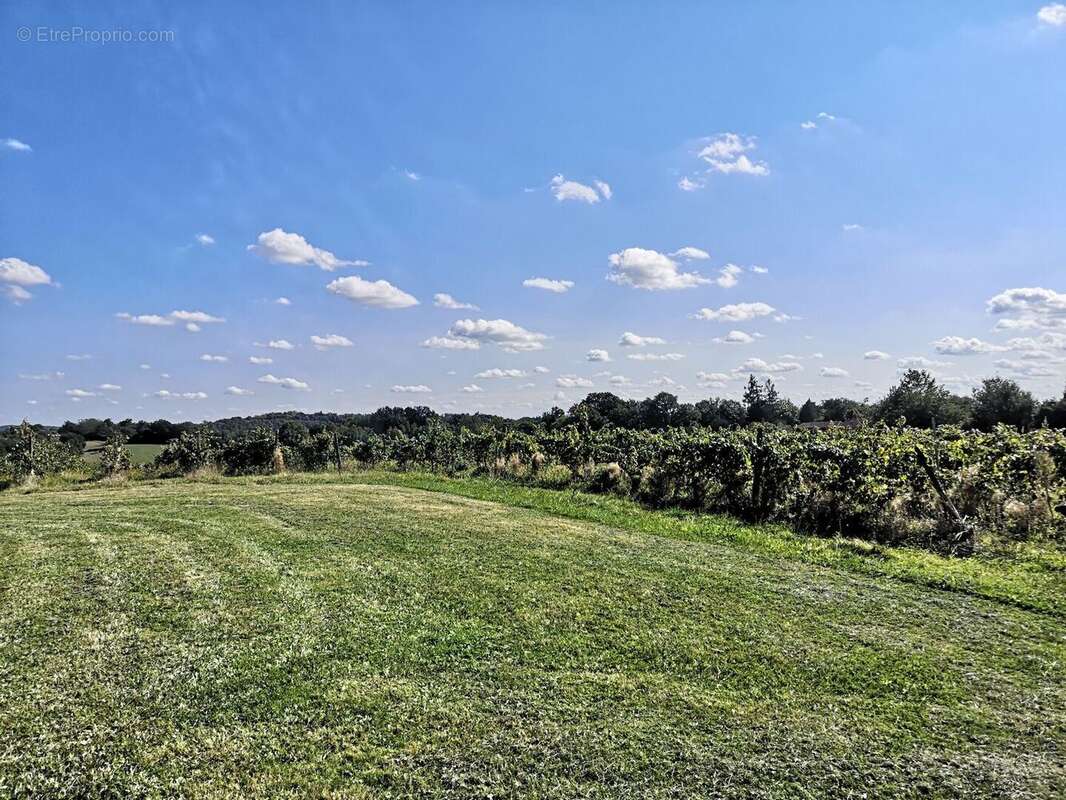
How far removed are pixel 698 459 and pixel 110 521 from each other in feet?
36.9

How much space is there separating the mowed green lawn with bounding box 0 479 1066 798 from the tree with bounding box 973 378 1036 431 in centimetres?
6137

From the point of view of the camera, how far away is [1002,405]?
5897cm

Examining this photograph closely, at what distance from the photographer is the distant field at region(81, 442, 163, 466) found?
2136 cm

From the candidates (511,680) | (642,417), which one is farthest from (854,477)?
(642,417)

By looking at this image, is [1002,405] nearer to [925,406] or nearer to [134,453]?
[925,406]

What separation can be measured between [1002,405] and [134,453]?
71.7 m

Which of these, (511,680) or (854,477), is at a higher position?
(854,477)

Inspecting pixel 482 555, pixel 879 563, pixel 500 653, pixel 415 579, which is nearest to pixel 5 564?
pixel 415 579

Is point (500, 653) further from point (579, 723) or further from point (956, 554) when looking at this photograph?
point (956, 554)

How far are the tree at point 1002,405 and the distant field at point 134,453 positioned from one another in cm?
6339

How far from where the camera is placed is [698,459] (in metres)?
12.8

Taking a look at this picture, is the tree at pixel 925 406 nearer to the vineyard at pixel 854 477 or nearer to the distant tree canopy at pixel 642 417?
the distant tree canopy at pixel 642 417

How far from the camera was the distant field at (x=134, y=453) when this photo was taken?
70.1ft

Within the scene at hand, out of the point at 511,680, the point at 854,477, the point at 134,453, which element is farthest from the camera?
the point at 134,453
